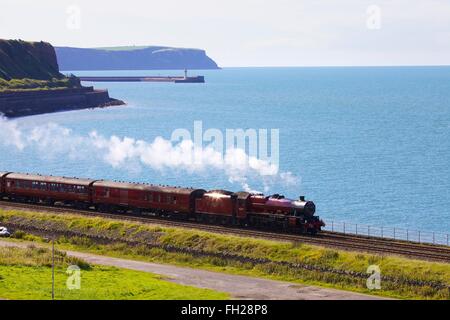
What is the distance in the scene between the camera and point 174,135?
175 metres

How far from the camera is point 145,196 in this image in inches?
2699

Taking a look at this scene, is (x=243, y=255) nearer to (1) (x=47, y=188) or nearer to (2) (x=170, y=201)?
(2) (x=170, y=201)

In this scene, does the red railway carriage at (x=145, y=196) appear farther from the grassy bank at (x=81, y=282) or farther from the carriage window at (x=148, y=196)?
the grassy bank at (x=81, y=282)

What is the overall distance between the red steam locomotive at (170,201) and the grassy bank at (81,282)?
49.1ft

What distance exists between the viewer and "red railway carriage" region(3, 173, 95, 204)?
73.5 meters

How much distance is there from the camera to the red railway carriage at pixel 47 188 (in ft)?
241

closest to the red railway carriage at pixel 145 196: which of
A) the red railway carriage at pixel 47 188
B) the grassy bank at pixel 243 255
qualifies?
the red railway carriage at pixel 47 188

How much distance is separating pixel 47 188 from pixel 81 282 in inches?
1288

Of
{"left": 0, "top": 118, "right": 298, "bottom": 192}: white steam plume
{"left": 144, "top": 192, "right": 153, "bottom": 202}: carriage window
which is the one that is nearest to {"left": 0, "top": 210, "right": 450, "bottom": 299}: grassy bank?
{"left": 144, "top": 192, "right": 153, "bottom": 202}: carriage window

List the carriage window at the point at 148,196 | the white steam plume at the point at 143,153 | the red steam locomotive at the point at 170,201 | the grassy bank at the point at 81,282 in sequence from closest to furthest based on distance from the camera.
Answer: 1. the grassy bank at the point at 81,282
2. the red steam locomotive at the point at 170,201
3. the carriage window at the point at 148,196
4. the white steam plume at the point at 143,153

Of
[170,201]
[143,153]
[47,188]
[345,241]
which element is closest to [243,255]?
[345,241]

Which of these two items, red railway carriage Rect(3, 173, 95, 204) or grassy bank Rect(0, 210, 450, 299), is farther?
red railway carriage Rect(3, 173, 95, 204)

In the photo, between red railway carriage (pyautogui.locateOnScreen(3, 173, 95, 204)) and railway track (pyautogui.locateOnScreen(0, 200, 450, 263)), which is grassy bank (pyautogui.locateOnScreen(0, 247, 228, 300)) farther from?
red railway carriage (pyautogui.locateOnScreen(3, 173, 95, 204))

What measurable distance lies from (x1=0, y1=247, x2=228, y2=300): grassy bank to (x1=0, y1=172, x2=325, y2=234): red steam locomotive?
15.0m
